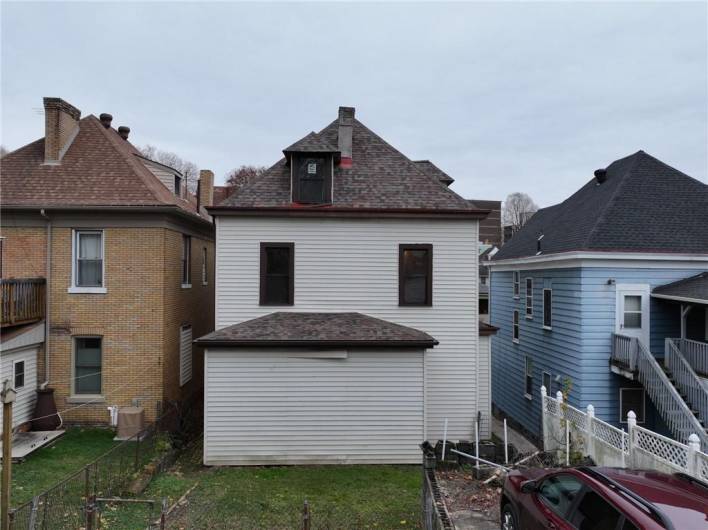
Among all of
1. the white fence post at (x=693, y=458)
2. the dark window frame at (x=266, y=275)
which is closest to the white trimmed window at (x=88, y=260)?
the dark window frame at (x=266, y=275)

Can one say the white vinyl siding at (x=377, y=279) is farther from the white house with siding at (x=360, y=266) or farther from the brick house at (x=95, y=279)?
the brick house at (x=95, y=279)

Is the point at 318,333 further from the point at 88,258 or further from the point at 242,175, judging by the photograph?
the point at 242,175

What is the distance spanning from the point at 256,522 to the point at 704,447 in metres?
10.1

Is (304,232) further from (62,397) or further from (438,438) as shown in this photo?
(62,397)

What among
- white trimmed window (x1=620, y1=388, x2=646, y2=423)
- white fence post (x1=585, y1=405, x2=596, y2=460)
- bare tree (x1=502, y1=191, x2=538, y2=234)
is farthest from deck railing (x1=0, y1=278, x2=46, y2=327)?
bare tree (x1=502, y1=191, x2=538, y2=234)

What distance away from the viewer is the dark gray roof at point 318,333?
469 inches

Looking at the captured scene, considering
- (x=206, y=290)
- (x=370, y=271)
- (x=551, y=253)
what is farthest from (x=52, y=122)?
(x=551, y=253)

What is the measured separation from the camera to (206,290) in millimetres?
19672

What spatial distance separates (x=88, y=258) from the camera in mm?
14570

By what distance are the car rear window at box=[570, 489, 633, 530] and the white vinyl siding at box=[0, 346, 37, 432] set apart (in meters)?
13.8

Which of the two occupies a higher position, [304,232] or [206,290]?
[304,232]

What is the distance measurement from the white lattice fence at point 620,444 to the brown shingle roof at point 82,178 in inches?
496

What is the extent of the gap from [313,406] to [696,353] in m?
10.2

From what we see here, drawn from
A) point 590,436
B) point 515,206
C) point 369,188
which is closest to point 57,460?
point 369,188
